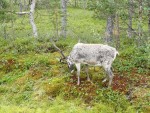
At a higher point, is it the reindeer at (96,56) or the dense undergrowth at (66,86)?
the reindeer at (96,56)

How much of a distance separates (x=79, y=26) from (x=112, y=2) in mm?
21552

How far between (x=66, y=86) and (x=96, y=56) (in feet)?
6.89

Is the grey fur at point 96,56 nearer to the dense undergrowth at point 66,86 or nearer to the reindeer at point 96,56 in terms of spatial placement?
the reindeer at point 96,56

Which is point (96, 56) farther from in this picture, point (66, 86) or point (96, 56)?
point (66, 86)

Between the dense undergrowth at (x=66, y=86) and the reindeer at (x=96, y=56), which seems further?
the reindeer at (x=96, y=56)

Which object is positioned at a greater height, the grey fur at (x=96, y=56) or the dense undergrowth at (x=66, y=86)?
the grey fur at (x=96, y=56)

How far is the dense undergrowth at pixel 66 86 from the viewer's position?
13375 millimetres

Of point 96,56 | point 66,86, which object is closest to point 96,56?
point 96,56

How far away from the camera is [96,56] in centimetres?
1439

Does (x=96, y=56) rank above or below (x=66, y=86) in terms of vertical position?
above

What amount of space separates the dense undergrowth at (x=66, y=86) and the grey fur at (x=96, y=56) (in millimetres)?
741

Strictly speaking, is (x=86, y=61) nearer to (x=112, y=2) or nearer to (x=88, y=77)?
(x=88, y=77)

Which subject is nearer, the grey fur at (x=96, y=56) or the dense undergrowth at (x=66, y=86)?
the dense undergrowth at (x=66, y=86)

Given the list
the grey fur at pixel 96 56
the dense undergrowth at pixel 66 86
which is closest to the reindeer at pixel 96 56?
the grey fur at pixel 96 56
